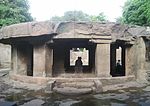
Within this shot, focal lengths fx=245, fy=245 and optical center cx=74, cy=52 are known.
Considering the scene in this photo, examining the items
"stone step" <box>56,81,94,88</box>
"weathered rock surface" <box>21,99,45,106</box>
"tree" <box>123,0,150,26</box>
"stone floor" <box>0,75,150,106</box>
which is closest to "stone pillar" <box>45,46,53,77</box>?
"stone step" <box>56,81,94,88</box>

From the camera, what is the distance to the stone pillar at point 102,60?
33.9ft

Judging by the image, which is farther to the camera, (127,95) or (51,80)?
(51,80)

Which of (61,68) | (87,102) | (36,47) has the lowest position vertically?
(87,102)

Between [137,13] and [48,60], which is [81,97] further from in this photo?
[137,13]

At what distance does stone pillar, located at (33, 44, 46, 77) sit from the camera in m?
10.5

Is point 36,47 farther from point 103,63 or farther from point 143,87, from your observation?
point 143,87

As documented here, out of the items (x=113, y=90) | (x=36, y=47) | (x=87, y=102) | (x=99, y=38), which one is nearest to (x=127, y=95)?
(x=113, y=90)

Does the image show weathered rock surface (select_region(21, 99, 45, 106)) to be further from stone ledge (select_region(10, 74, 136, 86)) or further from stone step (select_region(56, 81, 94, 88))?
stone ledge (select_region(10, 74, 136, 86))

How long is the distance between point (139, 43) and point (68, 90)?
13.9 ft

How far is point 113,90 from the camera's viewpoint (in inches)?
364

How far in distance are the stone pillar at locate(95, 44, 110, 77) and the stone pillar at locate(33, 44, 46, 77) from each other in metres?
2.29

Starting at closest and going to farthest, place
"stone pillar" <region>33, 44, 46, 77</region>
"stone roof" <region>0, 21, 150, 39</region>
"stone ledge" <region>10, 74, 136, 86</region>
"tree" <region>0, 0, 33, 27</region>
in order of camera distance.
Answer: "stone roof" <region>0, 21, 150, 39</region> → "stone ledge" <region>10, 74, 136, 86</region> → "stone pillar" <region>33, 44, 46, 77</region> → "tree" <region>0, 0, 33, 27</region>

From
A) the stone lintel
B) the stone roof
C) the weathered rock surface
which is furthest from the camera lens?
the stone lintel

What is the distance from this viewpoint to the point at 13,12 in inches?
864
